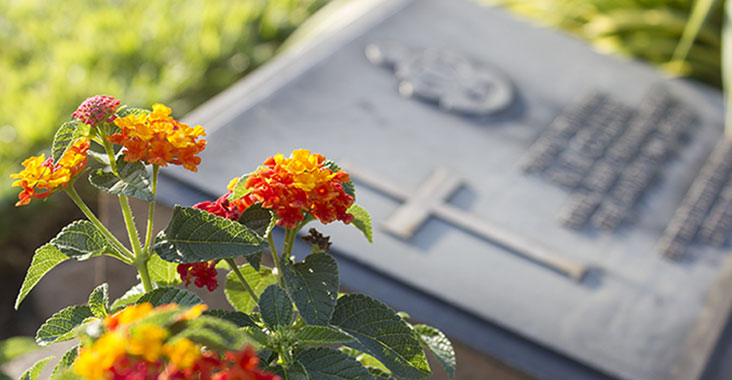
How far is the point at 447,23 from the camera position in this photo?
2.19 meters

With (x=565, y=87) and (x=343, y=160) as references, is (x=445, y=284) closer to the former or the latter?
(x=343, y=160)

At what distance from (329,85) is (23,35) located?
3.87 feet

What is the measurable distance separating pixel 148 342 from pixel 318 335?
0.21 m

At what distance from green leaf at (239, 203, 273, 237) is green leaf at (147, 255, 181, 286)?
0.37 feet

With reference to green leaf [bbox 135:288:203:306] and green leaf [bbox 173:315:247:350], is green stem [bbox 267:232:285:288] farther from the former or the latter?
green leaf [bbox 173:315:247:350]

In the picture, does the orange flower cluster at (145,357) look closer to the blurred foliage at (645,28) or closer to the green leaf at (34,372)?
the green leaf at (34,372)

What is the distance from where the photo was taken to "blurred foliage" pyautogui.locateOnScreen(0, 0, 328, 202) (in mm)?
2020

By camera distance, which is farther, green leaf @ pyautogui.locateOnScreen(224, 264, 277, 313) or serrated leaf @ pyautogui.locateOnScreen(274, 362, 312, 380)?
green leaf @ pyautogui.locateOnScreen(224, 264, 277, 313)

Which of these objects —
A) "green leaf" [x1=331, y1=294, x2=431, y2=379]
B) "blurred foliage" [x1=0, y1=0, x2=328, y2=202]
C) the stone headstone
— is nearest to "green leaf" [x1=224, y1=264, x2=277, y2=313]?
"green leaf" [x1=331, y1=294, x2=431, y2=379]

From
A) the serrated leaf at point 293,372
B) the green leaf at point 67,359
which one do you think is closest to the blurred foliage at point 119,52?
the green leaf at point 67,359

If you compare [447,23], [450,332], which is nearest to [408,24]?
[447,23]

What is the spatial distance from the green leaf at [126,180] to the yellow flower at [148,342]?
240 millimetres

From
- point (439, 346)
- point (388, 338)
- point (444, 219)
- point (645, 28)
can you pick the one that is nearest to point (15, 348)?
point (388, 338)

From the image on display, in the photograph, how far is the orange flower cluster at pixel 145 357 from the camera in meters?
0.41
